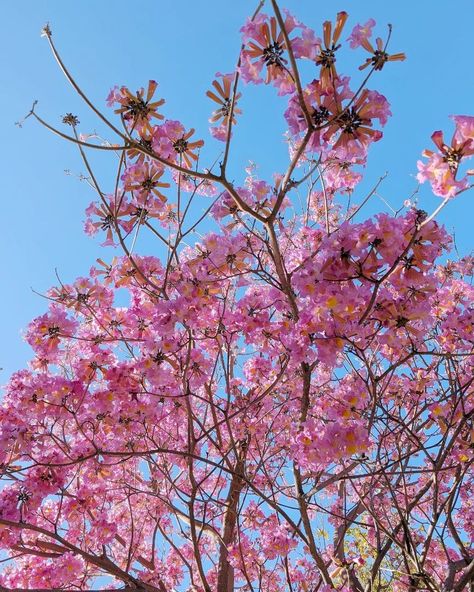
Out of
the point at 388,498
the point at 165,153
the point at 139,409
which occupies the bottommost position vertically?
the point at 388,498

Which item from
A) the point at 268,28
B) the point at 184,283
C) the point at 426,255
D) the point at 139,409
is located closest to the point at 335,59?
the point at 268,28

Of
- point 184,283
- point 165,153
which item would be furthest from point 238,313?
point 165,153

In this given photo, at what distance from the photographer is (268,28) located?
2.03 m

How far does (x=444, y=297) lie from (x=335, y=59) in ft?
7.47

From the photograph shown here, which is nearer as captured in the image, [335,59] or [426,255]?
[335,59]

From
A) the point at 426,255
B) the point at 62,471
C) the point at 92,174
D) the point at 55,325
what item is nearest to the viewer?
the point at 426,255

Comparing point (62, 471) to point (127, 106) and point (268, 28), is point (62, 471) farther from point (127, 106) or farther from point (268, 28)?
point (268, 28)

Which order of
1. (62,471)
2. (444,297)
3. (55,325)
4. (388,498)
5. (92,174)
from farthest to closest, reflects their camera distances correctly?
(388,498), (444,297), (62,471), (55,325), (92,174)

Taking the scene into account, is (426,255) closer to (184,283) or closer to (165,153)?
(184,283)

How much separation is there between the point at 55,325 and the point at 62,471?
3.31ft

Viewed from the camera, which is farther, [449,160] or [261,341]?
[261,341]

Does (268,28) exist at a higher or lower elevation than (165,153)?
lower

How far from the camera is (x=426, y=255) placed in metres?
2.25

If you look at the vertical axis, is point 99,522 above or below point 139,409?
below
